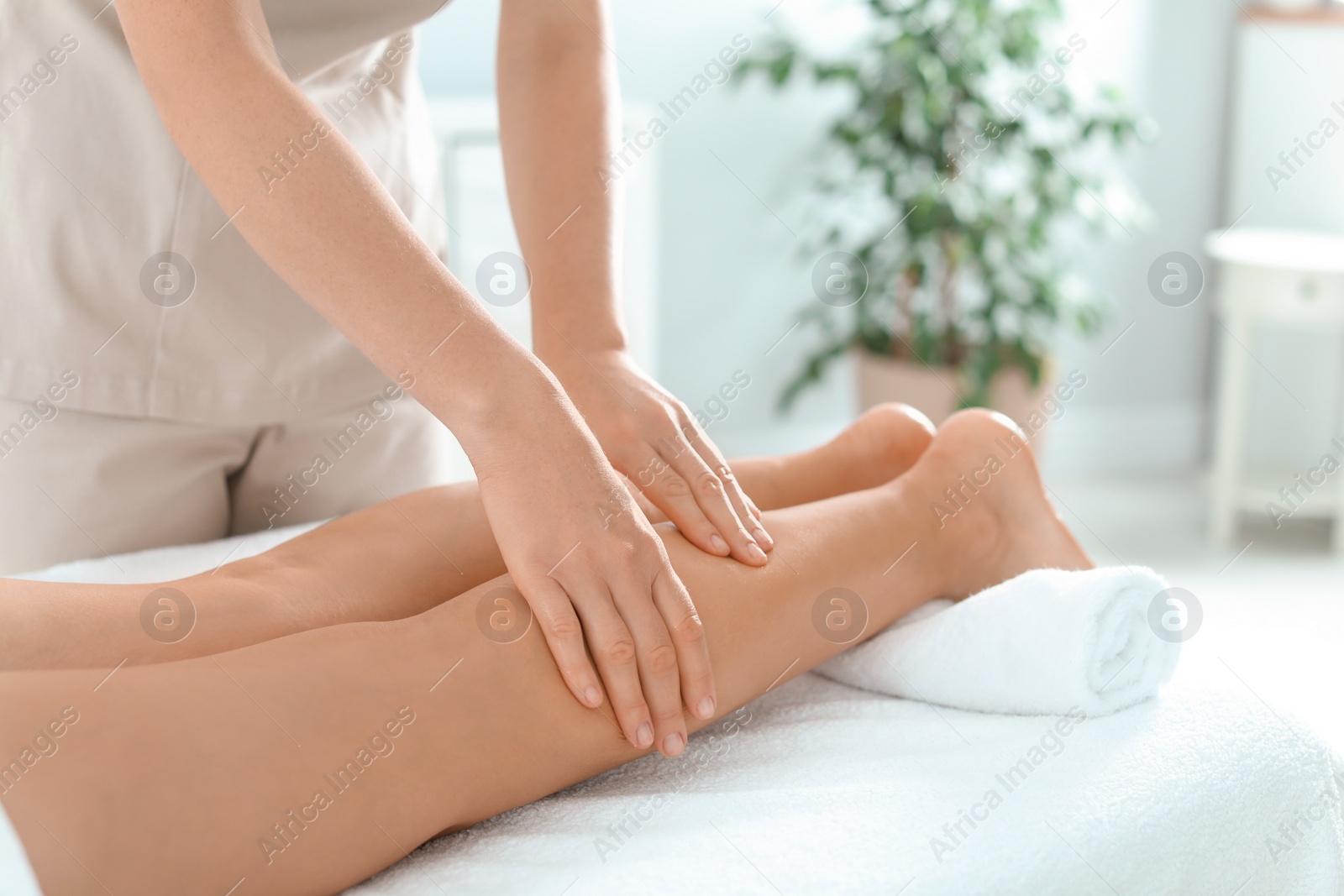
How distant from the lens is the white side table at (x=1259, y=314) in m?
2.87

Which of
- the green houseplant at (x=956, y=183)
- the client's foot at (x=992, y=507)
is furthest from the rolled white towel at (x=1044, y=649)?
the green houseplant at (x=956, y=183)

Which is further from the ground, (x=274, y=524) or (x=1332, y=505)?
(x=274, y=524)

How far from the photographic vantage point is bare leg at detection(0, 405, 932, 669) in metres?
0.80

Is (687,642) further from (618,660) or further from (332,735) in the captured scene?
(332,735)

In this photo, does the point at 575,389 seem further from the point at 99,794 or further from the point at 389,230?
the point at 99,794

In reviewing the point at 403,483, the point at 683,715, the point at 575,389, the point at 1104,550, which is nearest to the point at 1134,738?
the point at 683,715

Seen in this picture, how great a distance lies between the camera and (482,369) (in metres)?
0.80

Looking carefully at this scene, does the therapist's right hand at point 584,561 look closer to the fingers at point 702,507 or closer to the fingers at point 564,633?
the fingers at point 564,633

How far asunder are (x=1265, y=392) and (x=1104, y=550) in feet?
2.71

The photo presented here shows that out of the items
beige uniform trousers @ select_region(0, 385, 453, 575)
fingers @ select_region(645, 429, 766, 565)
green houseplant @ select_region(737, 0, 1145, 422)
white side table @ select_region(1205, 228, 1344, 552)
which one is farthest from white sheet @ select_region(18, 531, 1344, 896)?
white side table @ select_region(1205, 228, 1344, 552)

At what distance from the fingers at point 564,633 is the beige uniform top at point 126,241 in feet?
1.62

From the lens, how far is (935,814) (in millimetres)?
763

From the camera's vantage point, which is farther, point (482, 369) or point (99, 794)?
point (482, 369)

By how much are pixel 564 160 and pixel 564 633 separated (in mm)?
560
